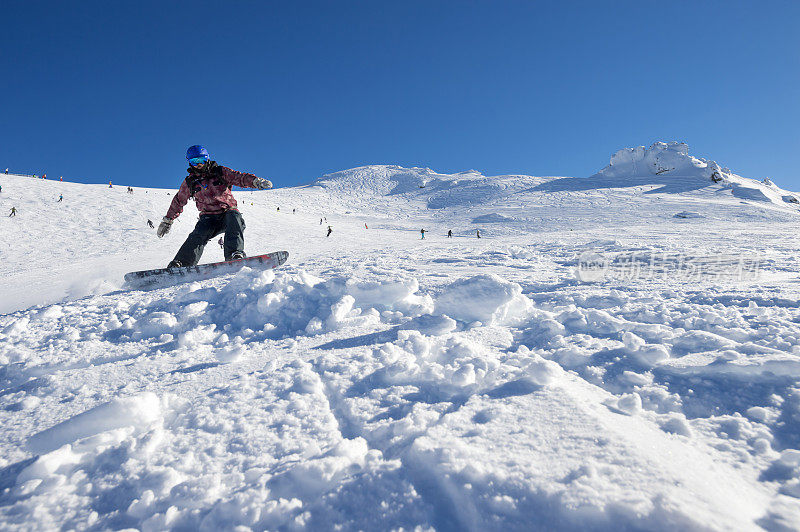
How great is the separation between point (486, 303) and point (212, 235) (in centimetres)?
430

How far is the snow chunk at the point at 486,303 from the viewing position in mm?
2602

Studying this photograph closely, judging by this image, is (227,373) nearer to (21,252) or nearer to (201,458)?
(201,458)

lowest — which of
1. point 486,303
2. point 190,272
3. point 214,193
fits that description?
point 486,303

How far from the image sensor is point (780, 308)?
8.79 feet

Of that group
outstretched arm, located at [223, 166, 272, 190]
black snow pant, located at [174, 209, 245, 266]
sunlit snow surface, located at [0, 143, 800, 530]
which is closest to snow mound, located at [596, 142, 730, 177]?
outstretched arm, located at [223, 166, 272, 190]

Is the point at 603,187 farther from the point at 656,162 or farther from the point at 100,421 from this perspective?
the point at 100,421

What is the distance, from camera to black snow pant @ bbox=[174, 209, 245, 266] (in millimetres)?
4793

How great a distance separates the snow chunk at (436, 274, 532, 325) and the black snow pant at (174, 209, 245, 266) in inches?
137

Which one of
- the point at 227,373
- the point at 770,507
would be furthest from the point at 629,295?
the point at 227,373

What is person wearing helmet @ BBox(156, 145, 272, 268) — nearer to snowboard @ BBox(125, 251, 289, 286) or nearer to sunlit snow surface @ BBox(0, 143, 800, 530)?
snowboard @ BBox(125, 251, 289, 286)

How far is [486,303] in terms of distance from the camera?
263 centimetres

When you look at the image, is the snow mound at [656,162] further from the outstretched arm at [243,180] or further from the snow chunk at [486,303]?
the snow chunk at [486,303]

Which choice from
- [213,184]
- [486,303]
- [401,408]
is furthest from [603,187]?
[401,408]

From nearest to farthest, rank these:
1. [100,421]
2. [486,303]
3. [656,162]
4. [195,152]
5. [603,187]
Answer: [100,421] → [486,303] → [195,152] → [603,187] → [656,162]
